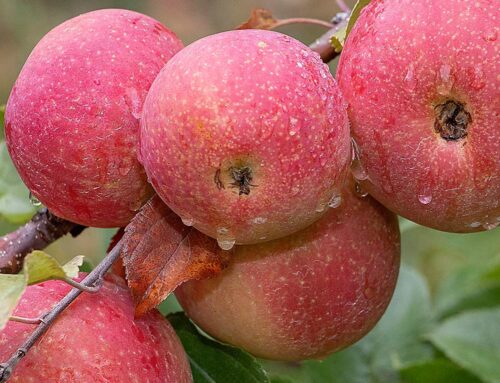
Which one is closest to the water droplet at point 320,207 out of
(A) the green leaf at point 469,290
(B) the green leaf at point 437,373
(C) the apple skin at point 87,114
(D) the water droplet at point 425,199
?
(D) the water droplet at point 425,199

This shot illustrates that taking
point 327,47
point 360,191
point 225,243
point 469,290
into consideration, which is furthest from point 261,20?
point 469,290

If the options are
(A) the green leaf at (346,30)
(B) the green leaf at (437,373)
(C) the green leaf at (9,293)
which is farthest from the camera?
(B) the green leaf at (437,373)

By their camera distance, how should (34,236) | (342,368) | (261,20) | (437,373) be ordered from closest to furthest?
1. (34,236)
2. (261,20)
3. (437,373)
4. (342,368)

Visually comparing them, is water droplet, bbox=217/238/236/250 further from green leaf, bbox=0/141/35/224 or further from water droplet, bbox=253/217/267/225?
green leaf, bbox=0/141/35/224

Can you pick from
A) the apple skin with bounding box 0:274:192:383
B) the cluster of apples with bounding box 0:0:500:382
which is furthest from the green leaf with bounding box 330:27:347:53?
the apple skin with bounding box 0:274:192:383

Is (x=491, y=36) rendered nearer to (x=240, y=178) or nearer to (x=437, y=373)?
(x=240, y=178)

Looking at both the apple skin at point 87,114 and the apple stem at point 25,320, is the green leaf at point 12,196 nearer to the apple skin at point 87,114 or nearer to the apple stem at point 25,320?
the apple skin at point 87,114

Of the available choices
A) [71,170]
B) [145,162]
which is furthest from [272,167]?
[71,170]
